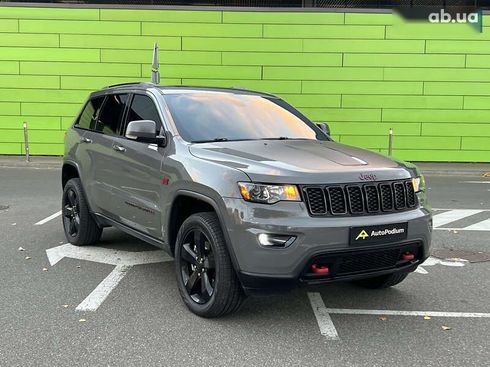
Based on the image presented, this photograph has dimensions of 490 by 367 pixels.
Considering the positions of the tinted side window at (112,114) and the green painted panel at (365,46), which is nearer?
the tinted side window at (112,114)

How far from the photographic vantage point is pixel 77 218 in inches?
237

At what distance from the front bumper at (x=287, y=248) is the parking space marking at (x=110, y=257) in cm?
169

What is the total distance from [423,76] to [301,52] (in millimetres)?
3685

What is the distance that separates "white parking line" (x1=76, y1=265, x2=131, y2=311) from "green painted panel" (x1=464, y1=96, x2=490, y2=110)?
13331 millimetres

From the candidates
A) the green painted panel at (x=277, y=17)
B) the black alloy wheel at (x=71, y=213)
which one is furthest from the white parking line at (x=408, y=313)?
the green painted panel at (x=277, y=17)

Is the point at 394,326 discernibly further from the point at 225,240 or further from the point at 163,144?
the point at 163,144

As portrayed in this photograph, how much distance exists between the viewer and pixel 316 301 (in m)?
4.38

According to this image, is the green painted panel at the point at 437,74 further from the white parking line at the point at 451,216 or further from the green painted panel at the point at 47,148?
the green painted panel at the point at 47,148

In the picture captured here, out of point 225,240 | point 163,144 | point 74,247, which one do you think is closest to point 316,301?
point 225,240

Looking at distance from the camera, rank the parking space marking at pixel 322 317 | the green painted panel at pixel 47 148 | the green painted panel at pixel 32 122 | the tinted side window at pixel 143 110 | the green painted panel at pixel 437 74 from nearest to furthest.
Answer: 1. the parking space marking at pixel 322 317
2. the tinted side window at pixel 143 110
3. the green painted panel at pixel 437 74
4. the green painted panel at pixel 32 122
5. the green painted panel at pixel 47 148

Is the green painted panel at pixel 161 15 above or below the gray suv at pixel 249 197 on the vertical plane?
above

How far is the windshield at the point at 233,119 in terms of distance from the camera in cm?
447

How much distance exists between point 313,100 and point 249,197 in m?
12.8

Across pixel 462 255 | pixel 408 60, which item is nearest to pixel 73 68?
pixel 408 60
